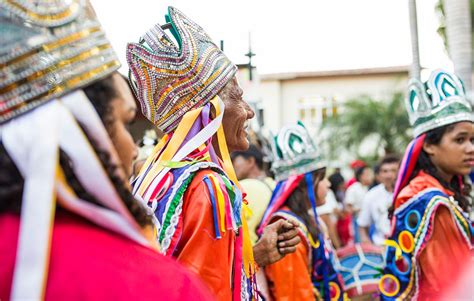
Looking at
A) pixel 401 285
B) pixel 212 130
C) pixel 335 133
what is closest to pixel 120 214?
pixel 212 130

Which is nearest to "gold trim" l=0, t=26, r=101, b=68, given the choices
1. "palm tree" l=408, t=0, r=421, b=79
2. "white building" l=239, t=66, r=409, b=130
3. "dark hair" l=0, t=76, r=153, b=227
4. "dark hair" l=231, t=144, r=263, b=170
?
"dark hair" l=0, t=76, r=153, b=227

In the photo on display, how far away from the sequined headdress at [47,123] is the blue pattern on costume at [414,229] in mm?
2821

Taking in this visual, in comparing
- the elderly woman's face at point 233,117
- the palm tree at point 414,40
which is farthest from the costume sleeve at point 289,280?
the palm tree at point 414,40

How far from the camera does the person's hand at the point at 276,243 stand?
3035 millimetres

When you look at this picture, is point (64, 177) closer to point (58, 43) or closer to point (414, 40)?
point (58, 43)

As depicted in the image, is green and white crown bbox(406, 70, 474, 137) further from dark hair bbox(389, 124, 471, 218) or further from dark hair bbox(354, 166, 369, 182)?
dark hair bbox(354, 166, 369, 182)

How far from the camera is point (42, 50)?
4.58 ft

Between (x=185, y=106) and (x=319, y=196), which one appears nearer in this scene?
(x=185, y=106)

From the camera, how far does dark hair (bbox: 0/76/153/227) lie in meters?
1.32

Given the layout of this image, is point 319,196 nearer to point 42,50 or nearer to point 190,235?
point 190,235

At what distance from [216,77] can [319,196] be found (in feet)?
8.27

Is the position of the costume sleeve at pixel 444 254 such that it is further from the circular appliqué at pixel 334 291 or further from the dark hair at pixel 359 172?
the dark hair at pixel 359 172

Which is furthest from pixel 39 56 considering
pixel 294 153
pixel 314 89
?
pixel 314 89

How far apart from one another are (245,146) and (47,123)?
6.15ft
